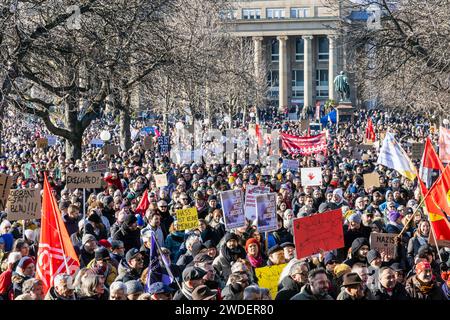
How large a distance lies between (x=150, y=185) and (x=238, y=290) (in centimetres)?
1396

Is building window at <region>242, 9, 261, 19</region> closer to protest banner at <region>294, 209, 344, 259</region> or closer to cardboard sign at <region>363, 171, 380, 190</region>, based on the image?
cardboard sign at <region>363, 171, 380, 190</region>

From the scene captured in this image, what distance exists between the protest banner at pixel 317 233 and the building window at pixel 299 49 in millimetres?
99007

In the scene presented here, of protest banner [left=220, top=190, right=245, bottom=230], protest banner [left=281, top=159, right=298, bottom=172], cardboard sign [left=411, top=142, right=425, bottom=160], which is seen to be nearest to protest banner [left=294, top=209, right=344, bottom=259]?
protest banner [left=220, top=190, right=245, bottom=230]

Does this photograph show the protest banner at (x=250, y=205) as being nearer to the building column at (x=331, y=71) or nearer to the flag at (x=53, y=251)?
the flag at (x=53, y=251)

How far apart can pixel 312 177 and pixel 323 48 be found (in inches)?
3508

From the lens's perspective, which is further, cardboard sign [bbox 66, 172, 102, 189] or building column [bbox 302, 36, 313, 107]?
building column [bbox 302, 36, 313, 107]

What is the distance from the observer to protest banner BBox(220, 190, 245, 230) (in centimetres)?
1410

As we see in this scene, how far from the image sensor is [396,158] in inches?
746

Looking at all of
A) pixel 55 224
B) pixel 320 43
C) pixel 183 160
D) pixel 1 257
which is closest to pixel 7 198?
pixel 1 257

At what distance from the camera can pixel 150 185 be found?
870 inches

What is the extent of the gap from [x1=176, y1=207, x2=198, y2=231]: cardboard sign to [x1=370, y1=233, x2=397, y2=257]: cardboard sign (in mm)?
2868

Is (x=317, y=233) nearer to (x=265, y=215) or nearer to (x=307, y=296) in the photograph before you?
(x=307, y=296)
